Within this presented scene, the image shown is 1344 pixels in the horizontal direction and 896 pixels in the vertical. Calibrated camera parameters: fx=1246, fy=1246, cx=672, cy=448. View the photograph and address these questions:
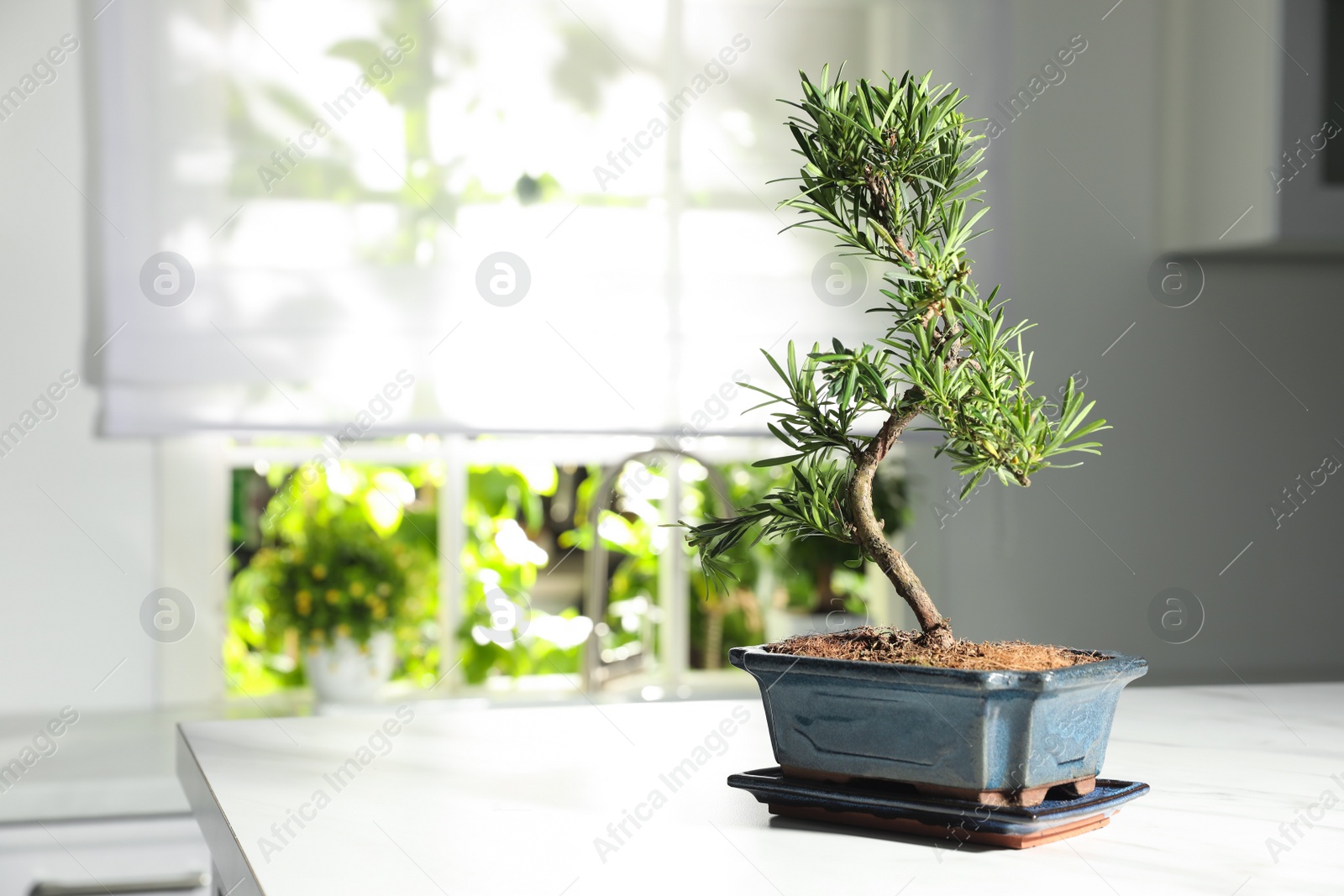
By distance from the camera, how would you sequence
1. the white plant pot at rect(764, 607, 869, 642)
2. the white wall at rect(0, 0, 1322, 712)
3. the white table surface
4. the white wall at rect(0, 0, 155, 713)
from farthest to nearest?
the white wall at rect(0, 0, 1322, 712)
the white plant pot at rect(764, 607, 869, 642)
the white wall at rect(0, 0, 155, 713)
the white table surface

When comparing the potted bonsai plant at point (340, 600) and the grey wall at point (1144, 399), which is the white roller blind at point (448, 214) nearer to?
the potted bonsai plant at point (340, 600)

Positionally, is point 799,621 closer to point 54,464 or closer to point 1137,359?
point 1137,359

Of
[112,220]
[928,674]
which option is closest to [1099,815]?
[928,674]

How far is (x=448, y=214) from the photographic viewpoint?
2273 mm

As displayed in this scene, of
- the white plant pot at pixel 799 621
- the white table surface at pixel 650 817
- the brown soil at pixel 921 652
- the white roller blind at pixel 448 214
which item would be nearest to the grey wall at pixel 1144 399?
the white plant pot at pixel 799 621

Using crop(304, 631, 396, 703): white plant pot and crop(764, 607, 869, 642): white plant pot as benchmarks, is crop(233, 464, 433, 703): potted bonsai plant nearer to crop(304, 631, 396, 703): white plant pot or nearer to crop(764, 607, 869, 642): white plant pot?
crop(304, 631, 396, 703): white plant pot

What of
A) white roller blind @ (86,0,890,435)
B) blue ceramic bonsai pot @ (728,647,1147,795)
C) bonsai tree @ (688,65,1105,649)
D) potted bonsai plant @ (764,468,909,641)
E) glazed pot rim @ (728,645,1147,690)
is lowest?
potted bonsai plant @ (764,468,909,641)

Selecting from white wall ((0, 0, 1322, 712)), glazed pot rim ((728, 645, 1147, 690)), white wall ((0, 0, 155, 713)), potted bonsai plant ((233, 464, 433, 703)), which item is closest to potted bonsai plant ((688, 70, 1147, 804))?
glazed pot rim ((728, 645, 1147, 690))

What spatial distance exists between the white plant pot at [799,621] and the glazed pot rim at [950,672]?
166 cm

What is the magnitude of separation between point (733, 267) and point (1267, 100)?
0.98 metres

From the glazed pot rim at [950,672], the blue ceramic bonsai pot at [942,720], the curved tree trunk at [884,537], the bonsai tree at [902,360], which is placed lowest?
the blue ceramic bonsai pot at [942,720]

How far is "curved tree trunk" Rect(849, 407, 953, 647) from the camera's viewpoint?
66 cm

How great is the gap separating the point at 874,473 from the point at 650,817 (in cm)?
23

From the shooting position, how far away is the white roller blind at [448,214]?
7.04 ft
